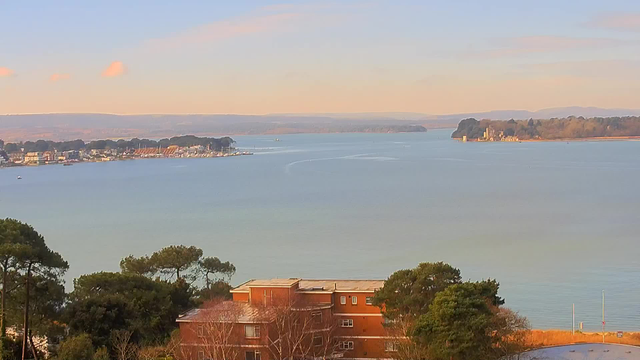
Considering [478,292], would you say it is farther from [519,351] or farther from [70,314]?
[70,314]

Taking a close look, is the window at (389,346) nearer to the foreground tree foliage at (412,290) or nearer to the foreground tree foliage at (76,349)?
the foreground tree foliage at (412,290)

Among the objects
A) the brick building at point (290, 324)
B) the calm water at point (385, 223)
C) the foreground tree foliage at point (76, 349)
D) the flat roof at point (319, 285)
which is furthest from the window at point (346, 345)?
the calm water at point (385, 223)

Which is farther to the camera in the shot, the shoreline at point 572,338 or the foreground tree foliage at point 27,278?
the shoreline at point 572,338

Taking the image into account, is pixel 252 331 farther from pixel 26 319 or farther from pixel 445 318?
pixel 26 319

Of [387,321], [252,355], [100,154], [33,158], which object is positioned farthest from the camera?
[100,154]

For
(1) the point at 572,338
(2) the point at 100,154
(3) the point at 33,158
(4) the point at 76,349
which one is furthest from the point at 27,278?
(2) the point at 100,154

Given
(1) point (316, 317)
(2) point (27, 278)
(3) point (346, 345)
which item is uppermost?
(2) point (27, 278)

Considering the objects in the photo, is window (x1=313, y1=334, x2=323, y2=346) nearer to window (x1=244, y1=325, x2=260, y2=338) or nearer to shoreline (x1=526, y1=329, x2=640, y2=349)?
window (x1=244, y1=325, x2=260, y2=338)
